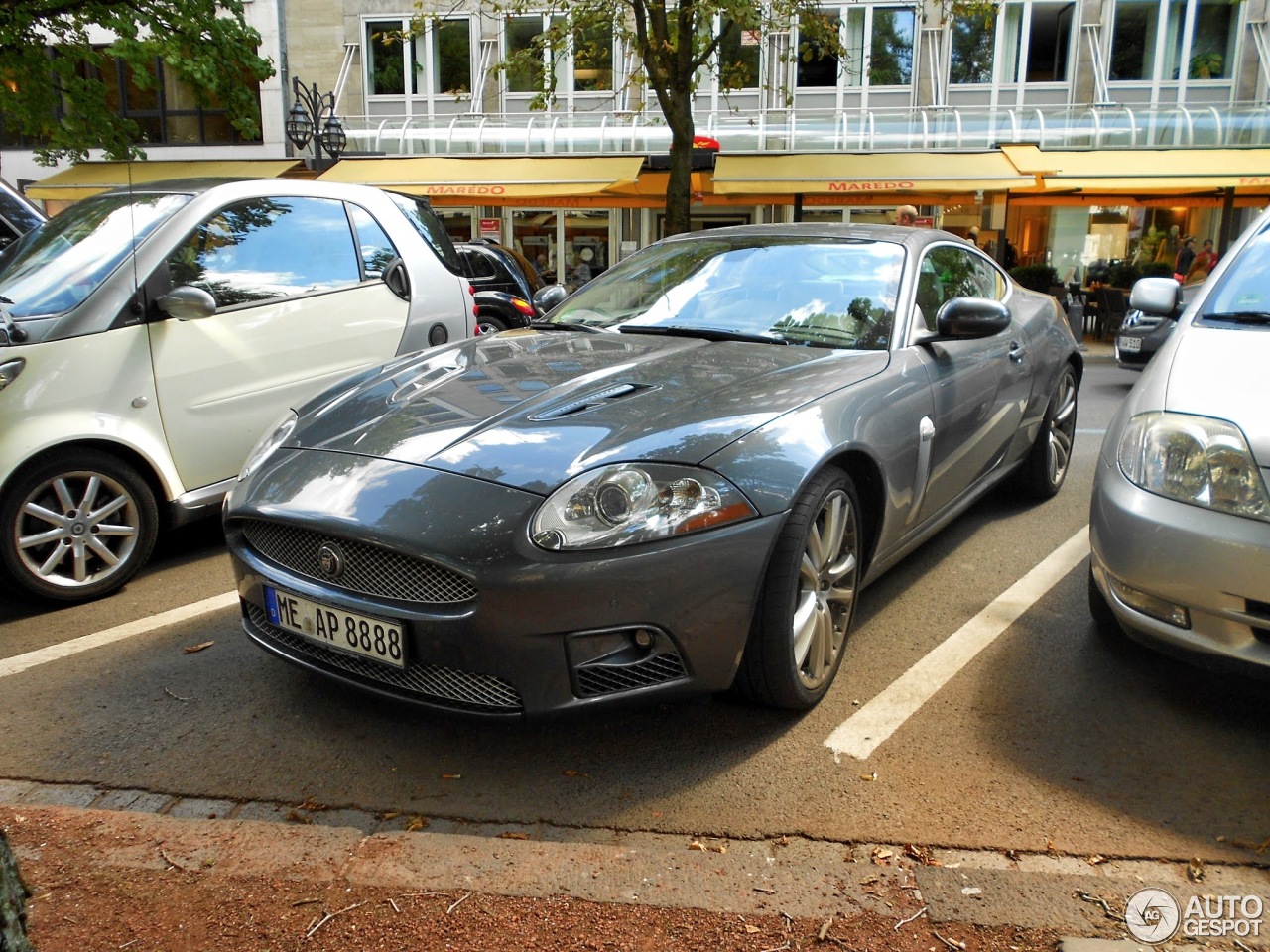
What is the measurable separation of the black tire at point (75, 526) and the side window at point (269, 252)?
3.06ft

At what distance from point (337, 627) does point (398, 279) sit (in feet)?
10.4

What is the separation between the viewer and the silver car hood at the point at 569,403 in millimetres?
2775

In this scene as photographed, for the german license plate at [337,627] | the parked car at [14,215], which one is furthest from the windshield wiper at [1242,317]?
the parked car at [14,215]

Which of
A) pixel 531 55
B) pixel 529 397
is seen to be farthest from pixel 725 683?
pixel 531 55

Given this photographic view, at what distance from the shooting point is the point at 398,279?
5.54 m

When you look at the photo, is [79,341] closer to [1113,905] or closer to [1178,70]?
[1113,905]

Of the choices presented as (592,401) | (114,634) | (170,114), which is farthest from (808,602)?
(170,114)

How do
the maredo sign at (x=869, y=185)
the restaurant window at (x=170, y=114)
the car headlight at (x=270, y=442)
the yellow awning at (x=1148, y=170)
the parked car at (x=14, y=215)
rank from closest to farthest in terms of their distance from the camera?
the car headlight at (x=270, y=442) → the parked car at (x=14, y=215) → the yellow awning at (x=1148, y=170) → the maredo sign at (x=869, y=185) → the restaurant window at (x=170, y=114)

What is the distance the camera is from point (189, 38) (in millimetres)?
12797

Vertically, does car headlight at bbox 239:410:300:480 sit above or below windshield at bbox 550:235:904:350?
below

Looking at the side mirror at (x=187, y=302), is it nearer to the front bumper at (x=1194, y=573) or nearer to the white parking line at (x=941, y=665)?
the white parking line at (x=941, y=665)

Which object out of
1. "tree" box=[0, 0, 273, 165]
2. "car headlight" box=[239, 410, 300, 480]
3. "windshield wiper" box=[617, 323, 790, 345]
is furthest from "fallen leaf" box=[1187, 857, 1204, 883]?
"tree" box=[0, 0, 273, 165]

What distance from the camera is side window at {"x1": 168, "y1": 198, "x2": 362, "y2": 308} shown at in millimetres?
4660

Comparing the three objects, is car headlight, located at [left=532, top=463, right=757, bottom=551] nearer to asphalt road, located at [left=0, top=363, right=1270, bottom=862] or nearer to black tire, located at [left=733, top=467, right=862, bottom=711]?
black tire, located at [left=733, top=467, right=862, bottom=711]
